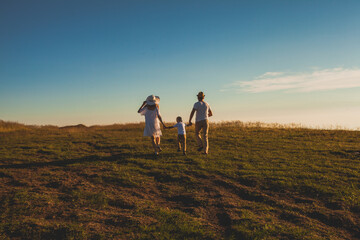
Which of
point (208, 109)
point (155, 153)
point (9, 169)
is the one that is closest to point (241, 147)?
point (208, 109)

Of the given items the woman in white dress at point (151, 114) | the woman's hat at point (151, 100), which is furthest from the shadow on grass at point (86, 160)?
the woman's hat at point (151, 100)

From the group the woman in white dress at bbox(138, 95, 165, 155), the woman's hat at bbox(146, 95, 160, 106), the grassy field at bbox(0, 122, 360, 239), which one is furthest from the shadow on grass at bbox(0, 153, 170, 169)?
the woman's hat at bbox(146, 95, 160, 106)

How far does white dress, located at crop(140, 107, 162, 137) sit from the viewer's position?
13955mm

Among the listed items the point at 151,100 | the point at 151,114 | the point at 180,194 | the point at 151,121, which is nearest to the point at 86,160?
the point at 151,121

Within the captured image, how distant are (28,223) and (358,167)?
561 inches

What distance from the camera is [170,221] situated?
683cm

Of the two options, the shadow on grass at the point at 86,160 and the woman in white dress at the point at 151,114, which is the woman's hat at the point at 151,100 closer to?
the woman in white dress at the point at 151,114

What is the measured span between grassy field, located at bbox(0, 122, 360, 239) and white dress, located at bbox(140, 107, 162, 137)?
145cm

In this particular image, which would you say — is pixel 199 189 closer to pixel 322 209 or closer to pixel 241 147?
pixel 322 209

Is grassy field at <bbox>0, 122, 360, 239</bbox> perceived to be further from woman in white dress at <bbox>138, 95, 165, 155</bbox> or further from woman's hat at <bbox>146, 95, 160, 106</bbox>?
woman's hat at <bbox>146, 95, 160, 106</bbox>

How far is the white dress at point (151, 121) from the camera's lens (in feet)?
45.8

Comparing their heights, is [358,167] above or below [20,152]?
below

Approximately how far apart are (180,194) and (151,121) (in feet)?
19.4

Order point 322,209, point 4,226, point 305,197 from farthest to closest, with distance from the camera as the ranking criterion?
point 305,197 → point 322,209 → point 4,226
